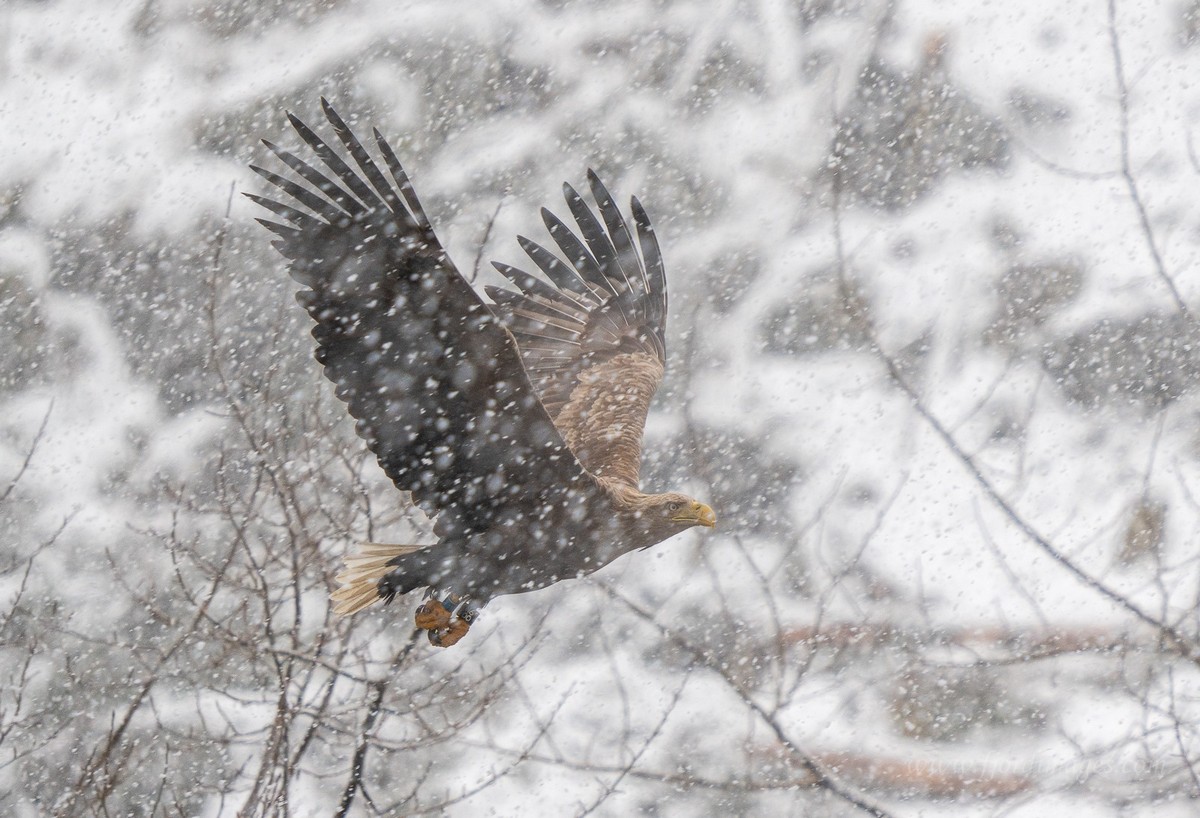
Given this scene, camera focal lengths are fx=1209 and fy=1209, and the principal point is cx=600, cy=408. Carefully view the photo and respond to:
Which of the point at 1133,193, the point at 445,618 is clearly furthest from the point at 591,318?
the point at 1133,193

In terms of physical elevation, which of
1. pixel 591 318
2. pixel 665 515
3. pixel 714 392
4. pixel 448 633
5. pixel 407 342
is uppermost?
pixel 714 392

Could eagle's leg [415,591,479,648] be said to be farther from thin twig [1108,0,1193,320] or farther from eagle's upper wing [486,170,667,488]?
thin twig [1108,0,1193,320]

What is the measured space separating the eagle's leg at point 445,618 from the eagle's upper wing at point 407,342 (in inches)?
16.8

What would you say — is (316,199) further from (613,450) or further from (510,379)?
(613,450)

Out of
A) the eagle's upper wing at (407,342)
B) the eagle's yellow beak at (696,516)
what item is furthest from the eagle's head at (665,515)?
the eagle's upper wing at (407,342)

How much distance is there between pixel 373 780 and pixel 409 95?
553 centimetres

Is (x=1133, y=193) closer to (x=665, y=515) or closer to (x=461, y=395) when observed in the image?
(x=665, y=515)

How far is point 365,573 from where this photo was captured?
359cm

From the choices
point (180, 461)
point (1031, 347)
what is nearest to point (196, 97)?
point (180, 461)

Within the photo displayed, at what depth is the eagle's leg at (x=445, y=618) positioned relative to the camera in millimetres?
3547

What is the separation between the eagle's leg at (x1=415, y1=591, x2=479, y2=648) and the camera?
3547 millimetres

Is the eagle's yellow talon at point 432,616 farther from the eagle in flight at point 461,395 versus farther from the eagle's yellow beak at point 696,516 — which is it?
the eagle's yellow beak at point 696,516

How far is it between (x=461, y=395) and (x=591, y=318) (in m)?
1.41

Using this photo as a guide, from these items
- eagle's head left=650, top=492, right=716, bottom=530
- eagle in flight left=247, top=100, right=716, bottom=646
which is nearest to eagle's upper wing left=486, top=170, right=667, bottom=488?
eagle in flight left=247, top=100, right=716, bottom=646
